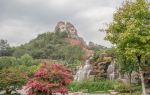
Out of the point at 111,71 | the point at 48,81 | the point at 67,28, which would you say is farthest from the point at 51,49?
the point at 48,81

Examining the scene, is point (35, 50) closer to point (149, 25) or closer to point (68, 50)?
point (68, 50)

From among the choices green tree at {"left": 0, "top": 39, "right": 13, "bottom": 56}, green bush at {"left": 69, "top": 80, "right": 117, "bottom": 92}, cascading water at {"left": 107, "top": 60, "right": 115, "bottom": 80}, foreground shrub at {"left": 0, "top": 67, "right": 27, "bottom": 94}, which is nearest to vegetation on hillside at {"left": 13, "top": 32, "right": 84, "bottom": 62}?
green tree at {"left": 0, "top": 39, "right": 13, "bottom": 56}

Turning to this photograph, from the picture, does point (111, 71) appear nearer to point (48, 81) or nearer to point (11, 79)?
point (11, 79)

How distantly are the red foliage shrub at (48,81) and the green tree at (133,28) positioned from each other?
5.13m

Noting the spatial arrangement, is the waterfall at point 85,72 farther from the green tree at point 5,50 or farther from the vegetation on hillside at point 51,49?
the green tree at point 5,50

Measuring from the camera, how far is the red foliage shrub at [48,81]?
16000 millimetres

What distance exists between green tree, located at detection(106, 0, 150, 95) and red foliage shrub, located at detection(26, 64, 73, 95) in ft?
16.8

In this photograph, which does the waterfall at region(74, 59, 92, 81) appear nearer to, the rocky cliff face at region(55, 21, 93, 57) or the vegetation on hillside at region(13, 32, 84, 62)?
the vegetation on hillside at region(13, 32, 84, 62)

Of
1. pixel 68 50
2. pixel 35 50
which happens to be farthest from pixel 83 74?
pixel 35 50

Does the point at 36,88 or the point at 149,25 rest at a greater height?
the point at 149,25

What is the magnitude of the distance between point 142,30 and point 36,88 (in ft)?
24.7

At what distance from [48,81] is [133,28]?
6354 millimetres

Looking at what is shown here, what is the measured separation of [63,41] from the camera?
81125 millimetres

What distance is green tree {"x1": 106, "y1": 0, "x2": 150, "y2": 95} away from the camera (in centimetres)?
1950
